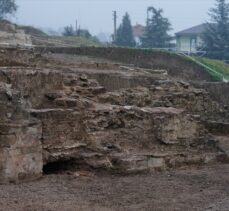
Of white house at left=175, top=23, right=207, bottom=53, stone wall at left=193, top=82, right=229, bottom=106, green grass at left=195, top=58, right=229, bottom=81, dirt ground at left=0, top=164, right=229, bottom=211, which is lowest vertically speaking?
dirt ground at left=0, top=164, right=229, bottom=211

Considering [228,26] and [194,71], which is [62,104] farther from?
[228,26]

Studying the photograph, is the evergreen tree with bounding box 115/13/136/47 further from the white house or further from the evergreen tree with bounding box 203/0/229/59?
the evergreen tree with bounding box 203/0/229/59

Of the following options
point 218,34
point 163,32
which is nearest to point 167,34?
point 163,32

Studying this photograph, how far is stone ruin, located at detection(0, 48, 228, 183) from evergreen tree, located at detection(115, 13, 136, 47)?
39.1 meters

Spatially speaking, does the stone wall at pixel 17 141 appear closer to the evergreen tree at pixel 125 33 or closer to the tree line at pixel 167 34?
the tree line at pixel 167 34

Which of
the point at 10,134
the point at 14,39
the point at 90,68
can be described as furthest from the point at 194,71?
the point at 10,134

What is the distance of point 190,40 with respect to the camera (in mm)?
52906

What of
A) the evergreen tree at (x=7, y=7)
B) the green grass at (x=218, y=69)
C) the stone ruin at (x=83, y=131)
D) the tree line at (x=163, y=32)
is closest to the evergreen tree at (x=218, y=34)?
the tree line at (x=163, y=32)

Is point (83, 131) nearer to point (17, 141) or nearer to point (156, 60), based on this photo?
point (17, 141)

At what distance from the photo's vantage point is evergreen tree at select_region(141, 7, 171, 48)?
46625 millimetres

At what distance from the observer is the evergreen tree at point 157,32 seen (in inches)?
1836

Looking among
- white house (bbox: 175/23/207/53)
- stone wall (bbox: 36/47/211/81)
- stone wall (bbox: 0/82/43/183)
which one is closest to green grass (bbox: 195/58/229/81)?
stone wall (bbox: 36/47/211/81)

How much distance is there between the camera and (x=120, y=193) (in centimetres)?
863

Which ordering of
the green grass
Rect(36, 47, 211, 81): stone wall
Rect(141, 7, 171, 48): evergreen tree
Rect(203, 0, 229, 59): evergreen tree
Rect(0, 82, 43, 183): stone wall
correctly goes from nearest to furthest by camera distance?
Rect(0, 82, 43, 183): stone wall < Rect(36, 47, 211, 81): stone wall < the green grass < Rect(203, 0, 229, 59): evergreen tree < Rect(141, 7, 171, 48): evergreen tree
